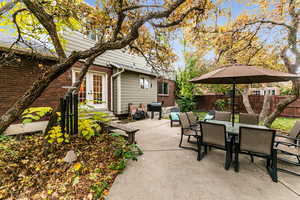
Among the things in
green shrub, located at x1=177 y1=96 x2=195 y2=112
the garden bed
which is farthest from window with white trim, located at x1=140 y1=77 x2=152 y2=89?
the garden bed

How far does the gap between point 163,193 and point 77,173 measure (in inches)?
69.0

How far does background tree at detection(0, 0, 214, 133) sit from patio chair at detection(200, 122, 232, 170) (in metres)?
2.67

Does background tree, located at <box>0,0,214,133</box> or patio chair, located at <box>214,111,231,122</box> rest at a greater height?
background tree, located at <box>0,0,214,133</box>

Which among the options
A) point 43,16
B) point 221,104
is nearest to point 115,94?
point 43,16

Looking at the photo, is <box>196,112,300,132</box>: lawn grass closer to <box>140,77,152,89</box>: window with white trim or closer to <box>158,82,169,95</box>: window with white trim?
<box>140,77,152,89</box>: window with white trim

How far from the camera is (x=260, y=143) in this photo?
7.75 ft

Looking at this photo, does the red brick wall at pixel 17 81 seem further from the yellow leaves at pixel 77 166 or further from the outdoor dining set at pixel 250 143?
the outdoor dining set at pixel 250 143

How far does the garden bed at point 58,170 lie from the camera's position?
6.62 ft

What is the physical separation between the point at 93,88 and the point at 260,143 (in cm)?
713

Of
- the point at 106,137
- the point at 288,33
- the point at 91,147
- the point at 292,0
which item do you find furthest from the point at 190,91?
the point at 91,147

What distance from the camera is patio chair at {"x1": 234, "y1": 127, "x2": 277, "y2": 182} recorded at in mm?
2293

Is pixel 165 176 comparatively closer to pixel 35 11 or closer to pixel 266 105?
pixel 35 11

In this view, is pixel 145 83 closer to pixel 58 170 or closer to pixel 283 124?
pixel 58 170

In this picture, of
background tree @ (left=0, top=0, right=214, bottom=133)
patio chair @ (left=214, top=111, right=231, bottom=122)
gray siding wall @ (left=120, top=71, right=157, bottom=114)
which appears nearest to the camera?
background tree @ (left=0, top=0, right=214, bottom=133)
